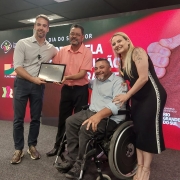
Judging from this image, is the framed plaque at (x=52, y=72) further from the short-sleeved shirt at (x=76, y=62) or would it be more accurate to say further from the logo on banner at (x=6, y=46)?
the logo on banner at (x=6, y=46)

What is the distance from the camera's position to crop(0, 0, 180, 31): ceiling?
4.28 m

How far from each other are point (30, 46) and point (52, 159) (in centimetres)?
136

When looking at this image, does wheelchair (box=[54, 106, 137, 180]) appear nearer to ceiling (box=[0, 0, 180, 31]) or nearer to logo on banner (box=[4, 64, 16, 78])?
logo on banner (box=[4, 64, 16, 78])

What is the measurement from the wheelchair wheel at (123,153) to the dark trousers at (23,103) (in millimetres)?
1105

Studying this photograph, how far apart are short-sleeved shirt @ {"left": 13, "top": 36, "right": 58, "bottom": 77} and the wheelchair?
111cm

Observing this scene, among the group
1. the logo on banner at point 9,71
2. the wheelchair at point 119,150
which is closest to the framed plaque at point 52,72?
the wheelchair at point 119,150

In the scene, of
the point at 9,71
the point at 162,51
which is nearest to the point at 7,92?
the point at 9,71

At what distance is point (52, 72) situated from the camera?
2.27 meters

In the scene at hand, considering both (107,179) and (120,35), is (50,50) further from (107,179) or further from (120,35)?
(107,179)

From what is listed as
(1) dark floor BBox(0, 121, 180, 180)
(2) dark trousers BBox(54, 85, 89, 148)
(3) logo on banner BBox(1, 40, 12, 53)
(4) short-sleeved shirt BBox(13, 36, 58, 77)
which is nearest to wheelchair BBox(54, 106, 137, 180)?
(1) dark floor BBox(0, 121, 180, 180)

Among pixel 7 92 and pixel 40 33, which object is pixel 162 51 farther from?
pixel 7 92

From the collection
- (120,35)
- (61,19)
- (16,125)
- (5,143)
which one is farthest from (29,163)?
(61,19)

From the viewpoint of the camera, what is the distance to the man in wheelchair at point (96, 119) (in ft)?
5.81

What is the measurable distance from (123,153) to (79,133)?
42 cm
